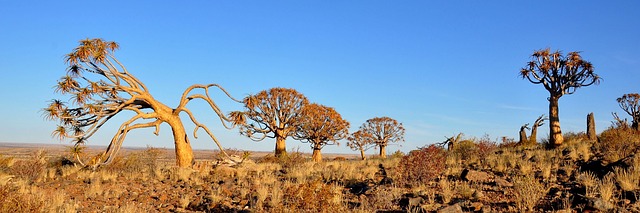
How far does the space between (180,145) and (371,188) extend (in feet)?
31.9

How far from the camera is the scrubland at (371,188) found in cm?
869

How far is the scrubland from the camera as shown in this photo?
869 cm

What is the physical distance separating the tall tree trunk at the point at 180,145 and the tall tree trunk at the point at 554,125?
16061mm

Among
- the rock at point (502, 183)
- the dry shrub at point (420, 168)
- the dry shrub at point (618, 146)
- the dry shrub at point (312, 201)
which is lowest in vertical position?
the dry shrub at point (312, 201)

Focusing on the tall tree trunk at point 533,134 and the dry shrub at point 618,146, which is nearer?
the dry shrub at point 618,146

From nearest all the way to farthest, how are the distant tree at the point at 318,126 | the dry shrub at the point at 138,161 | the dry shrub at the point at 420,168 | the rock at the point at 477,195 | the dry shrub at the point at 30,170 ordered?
the rock at the point at 477,195
the dry shrub at the point at 420,168
the dry shrub at the point at 30,170
the dry shrub at the point at 138,161
the distant tree at the point at 318,126

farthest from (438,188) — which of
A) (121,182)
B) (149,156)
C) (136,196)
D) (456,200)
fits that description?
(149,156)

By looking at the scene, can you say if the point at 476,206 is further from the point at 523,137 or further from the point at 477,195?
the point at 523,137

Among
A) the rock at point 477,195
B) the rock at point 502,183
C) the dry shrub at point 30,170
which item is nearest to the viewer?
the rock at point 477,195

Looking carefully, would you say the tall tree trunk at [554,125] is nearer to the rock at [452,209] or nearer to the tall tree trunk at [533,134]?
the tall tree trunk at [533,134]

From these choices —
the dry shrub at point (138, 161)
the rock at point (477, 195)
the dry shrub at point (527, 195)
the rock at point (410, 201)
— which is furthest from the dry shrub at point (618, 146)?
the dry shrub at point (138, 161)

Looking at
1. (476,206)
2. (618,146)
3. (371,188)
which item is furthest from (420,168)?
(618,146)

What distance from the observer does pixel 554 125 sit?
67.5 feet

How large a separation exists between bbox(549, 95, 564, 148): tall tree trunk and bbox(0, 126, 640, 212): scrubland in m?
3.10
